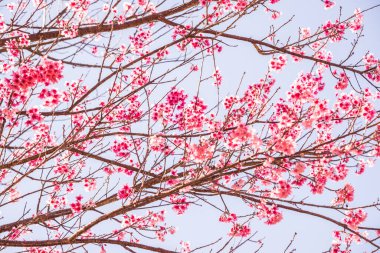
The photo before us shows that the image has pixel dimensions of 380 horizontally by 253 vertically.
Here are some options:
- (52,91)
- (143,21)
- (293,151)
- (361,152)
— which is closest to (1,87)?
(52,91)

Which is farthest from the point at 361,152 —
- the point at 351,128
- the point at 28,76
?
the point at 28,76

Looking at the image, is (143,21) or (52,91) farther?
(143,21)

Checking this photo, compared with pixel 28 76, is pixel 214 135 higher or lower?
higher

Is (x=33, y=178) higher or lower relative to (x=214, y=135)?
lower

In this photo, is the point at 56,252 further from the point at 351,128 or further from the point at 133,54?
the point at 351,128

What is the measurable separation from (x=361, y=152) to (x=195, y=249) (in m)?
2.04

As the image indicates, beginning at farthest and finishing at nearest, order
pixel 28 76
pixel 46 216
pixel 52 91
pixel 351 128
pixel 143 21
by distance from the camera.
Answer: pixel 143 21 < pixel 46 216 < pixel 52 91 < pixel 351 128 < pixel 28 76

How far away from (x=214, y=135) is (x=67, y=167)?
2257 millimetres

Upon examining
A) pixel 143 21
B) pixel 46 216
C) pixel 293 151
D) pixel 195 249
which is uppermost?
pixel 143 21

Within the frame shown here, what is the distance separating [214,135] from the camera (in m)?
5.27

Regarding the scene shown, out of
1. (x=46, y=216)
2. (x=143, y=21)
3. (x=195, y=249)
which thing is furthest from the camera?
(x=143, y=21)

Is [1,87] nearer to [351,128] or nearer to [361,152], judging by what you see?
[351,128]

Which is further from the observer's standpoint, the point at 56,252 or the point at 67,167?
the point at 56,252

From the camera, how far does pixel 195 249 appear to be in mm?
4199
